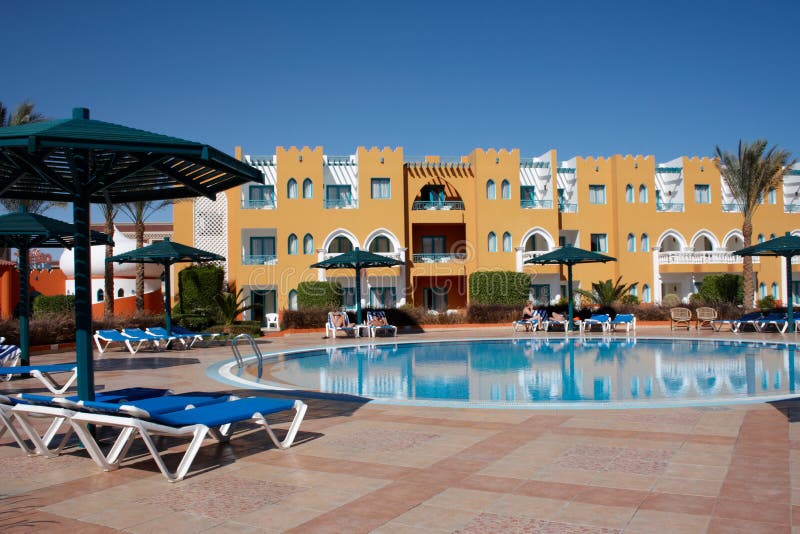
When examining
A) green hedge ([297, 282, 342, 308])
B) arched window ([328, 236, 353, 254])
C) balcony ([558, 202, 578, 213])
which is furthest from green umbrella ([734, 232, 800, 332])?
arched window ([328, 236, 353, 254])

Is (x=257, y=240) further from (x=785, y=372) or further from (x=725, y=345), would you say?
(x=785, y=372)

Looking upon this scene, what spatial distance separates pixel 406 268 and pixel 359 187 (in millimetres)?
4914

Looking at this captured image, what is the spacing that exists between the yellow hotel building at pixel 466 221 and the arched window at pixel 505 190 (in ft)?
0.25

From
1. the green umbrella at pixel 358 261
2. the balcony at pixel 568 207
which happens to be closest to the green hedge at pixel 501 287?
the balcony at pixel 568 207

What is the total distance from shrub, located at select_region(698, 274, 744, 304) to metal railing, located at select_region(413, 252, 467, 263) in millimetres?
12878

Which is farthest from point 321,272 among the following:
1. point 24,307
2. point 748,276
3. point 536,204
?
point 24,307

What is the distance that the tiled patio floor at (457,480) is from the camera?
462 cm

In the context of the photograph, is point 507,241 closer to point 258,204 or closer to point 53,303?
point 258,204

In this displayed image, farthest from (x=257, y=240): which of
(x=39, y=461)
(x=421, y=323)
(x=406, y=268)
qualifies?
(x=39, y=461)

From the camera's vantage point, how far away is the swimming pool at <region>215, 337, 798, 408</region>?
34.9 ft

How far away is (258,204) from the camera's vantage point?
116ft

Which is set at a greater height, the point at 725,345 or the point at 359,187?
the point at 359,187

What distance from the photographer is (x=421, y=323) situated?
28.0m

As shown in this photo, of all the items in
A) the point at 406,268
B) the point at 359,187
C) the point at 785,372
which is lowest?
the point at 785,372
